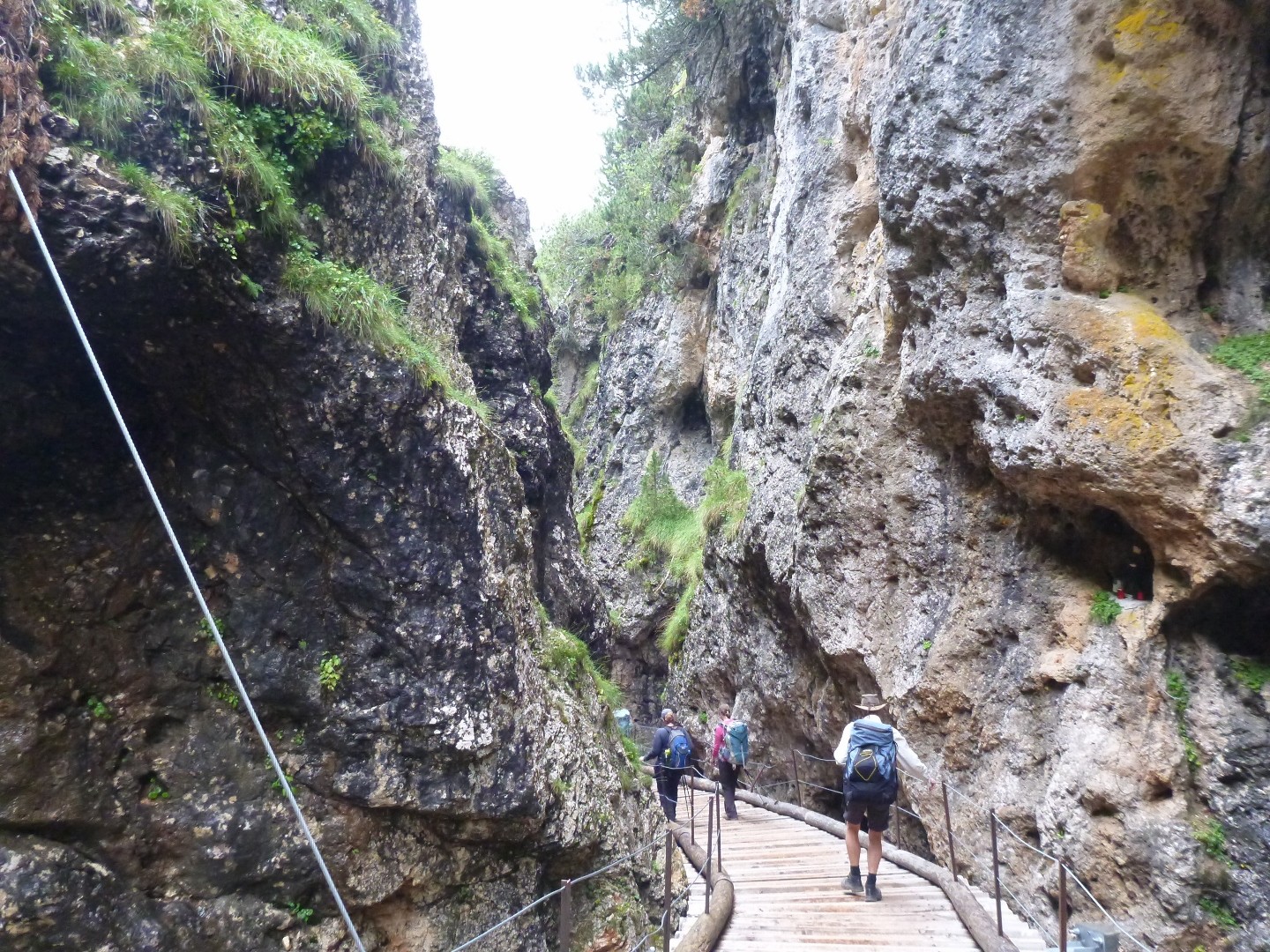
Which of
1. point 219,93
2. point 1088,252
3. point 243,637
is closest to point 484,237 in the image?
point 219,93

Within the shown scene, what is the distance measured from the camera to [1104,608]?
21.7ft

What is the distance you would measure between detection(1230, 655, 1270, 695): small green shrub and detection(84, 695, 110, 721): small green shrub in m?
7.97

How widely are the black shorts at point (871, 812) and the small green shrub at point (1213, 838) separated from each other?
6.90 ft

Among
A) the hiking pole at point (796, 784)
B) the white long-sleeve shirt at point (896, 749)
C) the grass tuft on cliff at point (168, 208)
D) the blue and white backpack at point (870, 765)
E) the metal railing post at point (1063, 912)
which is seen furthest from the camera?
the hiking pole at point (796, 784)

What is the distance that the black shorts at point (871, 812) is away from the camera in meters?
6.14

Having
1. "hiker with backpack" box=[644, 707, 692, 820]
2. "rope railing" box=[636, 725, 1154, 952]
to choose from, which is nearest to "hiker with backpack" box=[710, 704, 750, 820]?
"hiker with backpack" box=[644, 707, 692, 820]

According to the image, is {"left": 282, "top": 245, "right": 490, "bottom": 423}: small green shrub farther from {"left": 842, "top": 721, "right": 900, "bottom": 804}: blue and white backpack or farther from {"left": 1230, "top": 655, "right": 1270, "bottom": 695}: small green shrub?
{"left": 1230, "top": 655, "right": 1270, "bottom": 695}: small green shrub

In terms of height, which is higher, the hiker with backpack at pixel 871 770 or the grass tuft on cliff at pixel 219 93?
the grass tuft on cliff at pixel 219 93

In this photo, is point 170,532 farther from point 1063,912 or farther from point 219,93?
point 1063,912

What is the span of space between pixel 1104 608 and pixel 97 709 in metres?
7.76

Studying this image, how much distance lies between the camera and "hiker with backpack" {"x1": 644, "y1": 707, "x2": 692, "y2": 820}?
9992 mm

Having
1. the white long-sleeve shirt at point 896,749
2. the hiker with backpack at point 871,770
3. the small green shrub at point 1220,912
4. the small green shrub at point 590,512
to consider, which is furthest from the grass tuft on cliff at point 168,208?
the small green shrub at point 590,512

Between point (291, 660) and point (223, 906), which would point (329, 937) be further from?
point (291, 660)

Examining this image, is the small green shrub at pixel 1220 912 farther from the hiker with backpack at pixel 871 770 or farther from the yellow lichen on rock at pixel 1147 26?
the yellow lichen on rock at pixel 1147 26
